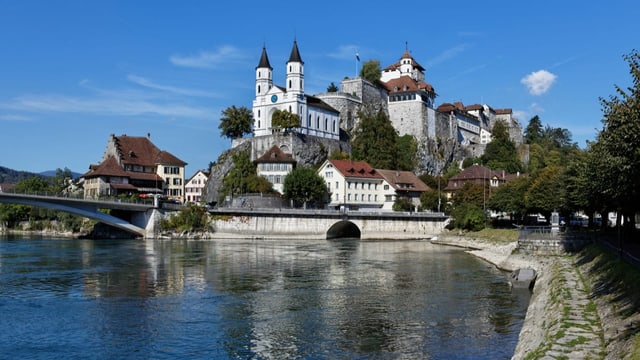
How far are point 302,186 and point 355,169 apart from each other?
36.1 feet

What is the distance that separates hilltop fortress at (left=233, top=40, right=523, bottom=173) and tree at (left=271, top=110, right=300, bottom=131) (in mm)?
1219

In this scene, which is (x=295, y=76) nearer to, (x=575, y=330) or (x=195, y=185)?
(x=195, y=185)

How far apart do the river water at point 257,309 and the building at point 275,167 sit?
43.9m

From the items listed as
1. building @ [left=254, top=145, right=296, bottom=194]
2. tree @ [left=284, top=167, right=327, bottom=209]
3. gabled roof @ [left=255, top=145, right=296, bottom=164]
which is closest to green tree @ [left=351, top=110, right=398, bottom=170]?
gabled roof @ [left=255, top=145, right=296, bottom=164]

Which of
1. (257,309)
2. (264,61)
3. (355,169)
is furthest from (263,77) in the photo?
(257,309)

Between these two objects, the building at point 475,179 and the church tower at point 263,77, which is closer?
the building at point 475,179

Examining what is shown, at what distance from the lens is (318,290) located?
1372 inches

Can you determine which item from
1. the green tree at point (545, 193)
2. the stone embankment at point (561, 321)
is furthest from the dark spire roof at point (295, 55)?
the stone embankment at point (561, 321)

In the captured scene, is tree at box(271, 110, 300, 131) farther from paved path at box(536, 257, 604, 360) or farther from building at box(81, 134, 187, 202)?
paved path at box(536, 257, 604, 360)

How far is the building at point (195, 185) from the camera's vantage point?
401 ft

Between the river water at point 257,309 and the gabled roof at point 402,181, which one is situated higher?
the gabled roof at point 402,181

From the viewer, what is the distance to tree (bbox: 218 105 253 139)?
106 m

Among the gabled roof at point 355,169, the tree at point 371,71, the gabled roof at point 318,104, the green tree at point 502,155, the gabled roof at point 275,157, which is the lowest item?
the gabled roof at point 355,169

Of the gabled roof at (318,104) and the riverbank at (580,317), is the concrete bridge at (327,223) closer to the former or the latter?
the gabled roof at (318,104)
